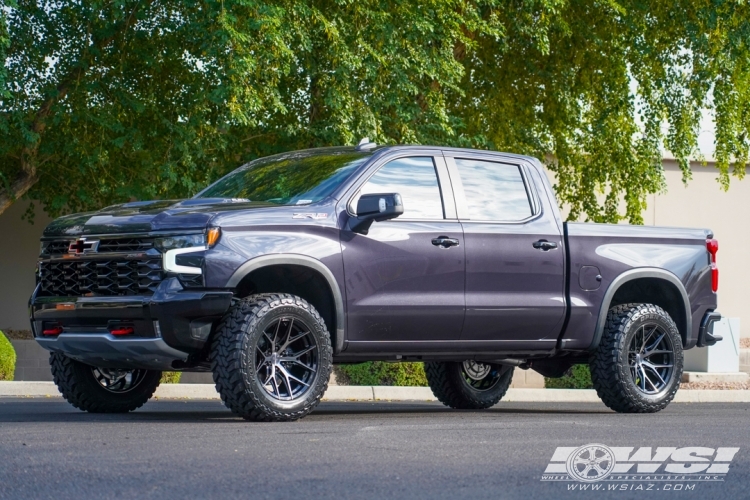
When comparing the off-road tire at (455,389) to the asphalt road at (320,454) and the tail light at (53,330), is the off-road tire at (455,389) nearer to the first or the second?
the asphalt road at (320,454)

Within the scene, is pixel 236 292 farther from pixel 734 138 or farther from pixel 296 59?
pixel 734 138

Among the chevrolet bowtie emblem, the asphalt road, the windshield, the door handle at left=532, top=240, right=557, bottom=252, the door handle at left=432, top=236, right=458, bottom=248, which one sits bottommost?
the asphalt road

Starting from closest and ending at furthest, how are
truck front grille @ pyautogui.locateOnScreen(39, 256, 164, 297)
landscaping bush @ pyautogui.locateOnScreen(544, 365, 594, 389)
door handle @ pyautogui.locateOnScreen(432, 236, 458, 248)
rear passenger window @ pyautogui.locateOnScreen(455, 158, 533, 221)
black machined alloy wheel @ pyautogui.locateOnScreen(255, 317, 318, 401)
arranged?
1. truck front grille @ pyautogui.locateOnScreen(39, 256, 164, 297)
2. black machined alloy wheel @ pyautogui.locateOnScreen(255, 317, 318, 401)
3. door handle @ pyautogui.locateOnScreen(432, 236, 458, 248)
4. rear passenger window @ pyautogui.locateOnScreen(455, 158, 533, 221)
5. landscaping bush @ pyautogui.locateOnScreen(544, 365, 594, 389)

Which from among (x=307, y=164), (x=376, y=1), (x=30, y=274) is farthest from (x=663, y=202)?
(x=307, y=164)

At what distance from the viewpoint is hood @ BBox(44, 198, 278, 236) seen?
825 cm

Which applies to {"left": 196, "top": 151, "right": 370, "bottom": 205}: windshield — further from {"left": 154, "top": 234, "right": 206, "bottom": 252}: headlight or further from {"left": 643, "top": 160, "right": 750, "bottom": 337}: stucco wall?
{"left": 643, "top": 160, "right": 750, "bottom": 337}: stucco wall

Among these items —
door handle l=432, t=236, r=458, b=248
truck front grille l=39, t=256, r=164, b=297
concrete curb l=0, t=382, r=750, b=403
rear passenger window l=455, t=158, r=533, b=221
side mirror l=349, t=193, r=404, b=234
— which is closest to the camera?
truck front grille l=39, t=256, r=164, b=297

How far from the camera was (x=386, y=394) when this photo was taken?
48.0 feet

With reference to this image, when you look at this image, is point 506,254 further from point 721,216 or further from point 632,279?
point 721,216

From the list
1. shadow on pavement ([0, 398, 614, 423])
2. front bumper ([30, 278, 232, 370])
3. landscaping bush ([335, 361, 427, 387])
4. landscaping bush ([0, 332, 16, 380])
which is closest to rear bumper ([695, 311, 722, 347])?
shadow on pavement ([0, 398, 614, 423])

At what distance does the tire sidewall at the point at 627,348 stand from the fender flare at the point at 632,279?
0.66 feet

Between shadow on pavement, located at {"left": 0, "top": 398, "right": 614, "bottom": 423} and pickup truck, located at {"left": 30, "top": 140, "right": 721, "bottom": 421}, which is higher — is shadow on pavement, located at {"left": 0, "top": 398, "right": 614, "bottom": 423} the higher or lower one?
the lower one

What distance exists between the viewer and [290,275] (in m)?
8.84

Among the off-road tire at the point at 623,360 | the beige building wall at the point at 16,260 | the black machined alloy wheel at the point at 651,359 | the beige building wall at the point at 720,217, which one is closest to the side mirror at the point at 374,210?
the off-road tire at the point at 623,360
